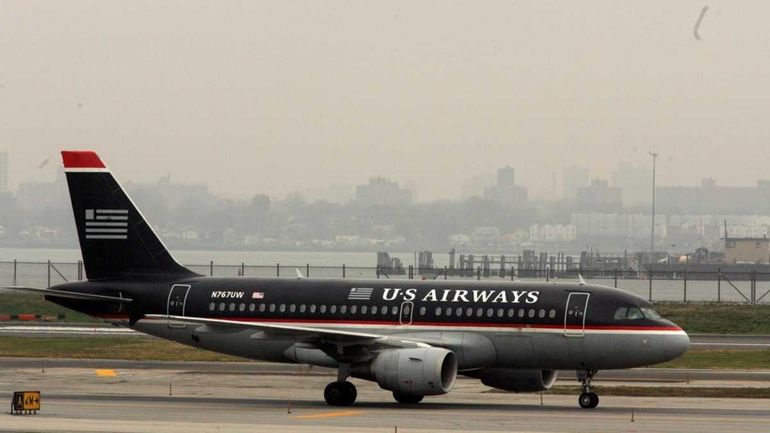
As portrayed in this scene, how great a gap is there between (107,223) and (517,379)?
1431cm

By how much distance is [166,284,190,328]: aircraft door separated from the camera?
42.6 metres

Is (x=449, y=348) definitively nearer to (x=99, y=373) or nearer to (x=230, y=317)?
(x=230, y=317)

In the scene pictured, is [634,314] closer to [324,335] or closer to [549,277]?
[324,335]

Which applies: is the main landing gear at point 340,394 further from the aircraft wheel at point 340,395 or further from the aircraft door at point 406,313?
the aircraft door at point 406,313

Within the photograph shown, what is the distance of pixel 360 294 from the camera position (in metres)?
41.2

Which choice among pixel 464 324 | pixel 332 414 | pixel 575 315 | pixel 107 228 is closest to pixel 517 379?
pixel 464 324

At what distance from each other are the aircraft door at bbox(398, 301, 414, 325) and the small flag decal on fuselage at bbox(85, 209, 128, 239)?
32.8ft

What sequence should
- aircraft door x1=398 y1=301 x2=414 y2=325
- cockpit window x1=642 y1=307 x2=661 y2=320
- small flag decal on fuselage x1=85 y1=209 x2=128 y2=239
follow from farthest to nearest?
1. small flag decal on fuselage x1=85 y1=209 x2=128 y2=239
2. aircraft door x1=398 y1=301 x2=414 y2=325
3. cockpit window x1=642 y1=307 x2=661 y2=320

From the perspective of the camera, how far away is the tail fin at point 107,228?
4419 centimetres

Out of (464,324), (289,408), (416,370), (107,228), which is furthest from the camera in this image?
(107,228)

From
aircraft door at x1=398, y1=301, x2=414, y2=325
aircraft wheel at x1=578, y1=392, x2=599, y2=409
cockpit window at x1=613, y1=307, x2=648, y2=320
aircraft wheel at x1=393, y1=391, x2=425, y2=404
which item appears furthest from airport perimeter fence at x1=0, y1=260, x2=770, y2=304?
aircraft wheel at x1=578, y1=392, x2=599, y2=409

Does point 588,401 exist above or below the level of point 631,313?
below

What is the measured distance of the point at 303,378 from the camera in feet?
156

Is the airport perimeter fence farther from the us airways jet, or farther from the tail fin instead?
the us airways jet
